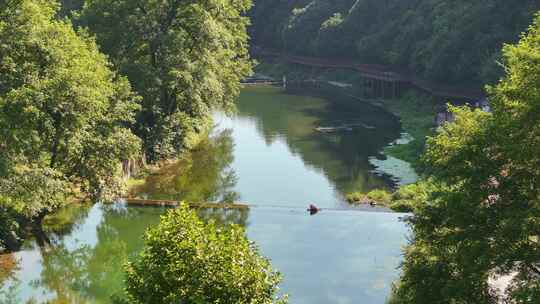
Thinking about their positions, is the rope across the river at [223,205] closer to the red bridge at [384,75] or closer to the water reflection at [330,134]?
the water reflection at [330,134]

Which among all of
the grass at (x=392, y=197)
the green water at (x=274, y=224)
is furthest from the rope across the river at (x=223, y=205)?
the grass at (x=392, y=197)

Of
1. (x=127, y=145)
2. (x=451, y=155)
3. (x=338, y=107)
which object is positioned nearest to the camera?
(x=451, y=155)

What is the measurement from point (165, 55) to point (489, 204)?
3771cm

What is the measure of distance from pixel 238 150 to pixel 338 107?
2898cm

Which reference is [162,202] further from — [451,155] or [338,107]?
[338,107]

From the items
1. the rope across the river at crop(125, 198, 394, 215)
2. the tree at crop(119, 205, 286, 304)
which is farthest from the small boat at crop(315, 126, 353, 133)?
the tree at crop(119, 205, 286, 304)

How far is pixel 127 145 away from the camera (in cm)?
4041

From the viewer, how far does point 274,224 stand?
4297 centimetres

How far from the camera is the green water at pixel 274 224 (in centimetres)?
3384

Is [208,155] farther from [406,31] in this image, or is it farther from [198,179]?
[406,31]

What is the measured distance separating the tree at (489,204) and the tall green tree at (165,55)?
32680mm

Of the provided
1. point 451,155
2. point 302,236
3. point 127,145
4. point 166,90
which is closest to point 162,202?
point 127,145

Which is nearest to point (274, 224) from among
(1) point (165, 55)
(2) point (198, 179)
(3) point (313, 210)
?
(3) point (313, 210)

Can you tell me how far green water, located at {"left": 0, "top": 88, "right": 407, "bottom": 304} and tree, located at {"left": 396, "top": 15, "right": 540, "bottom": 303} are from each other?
9532 mm
